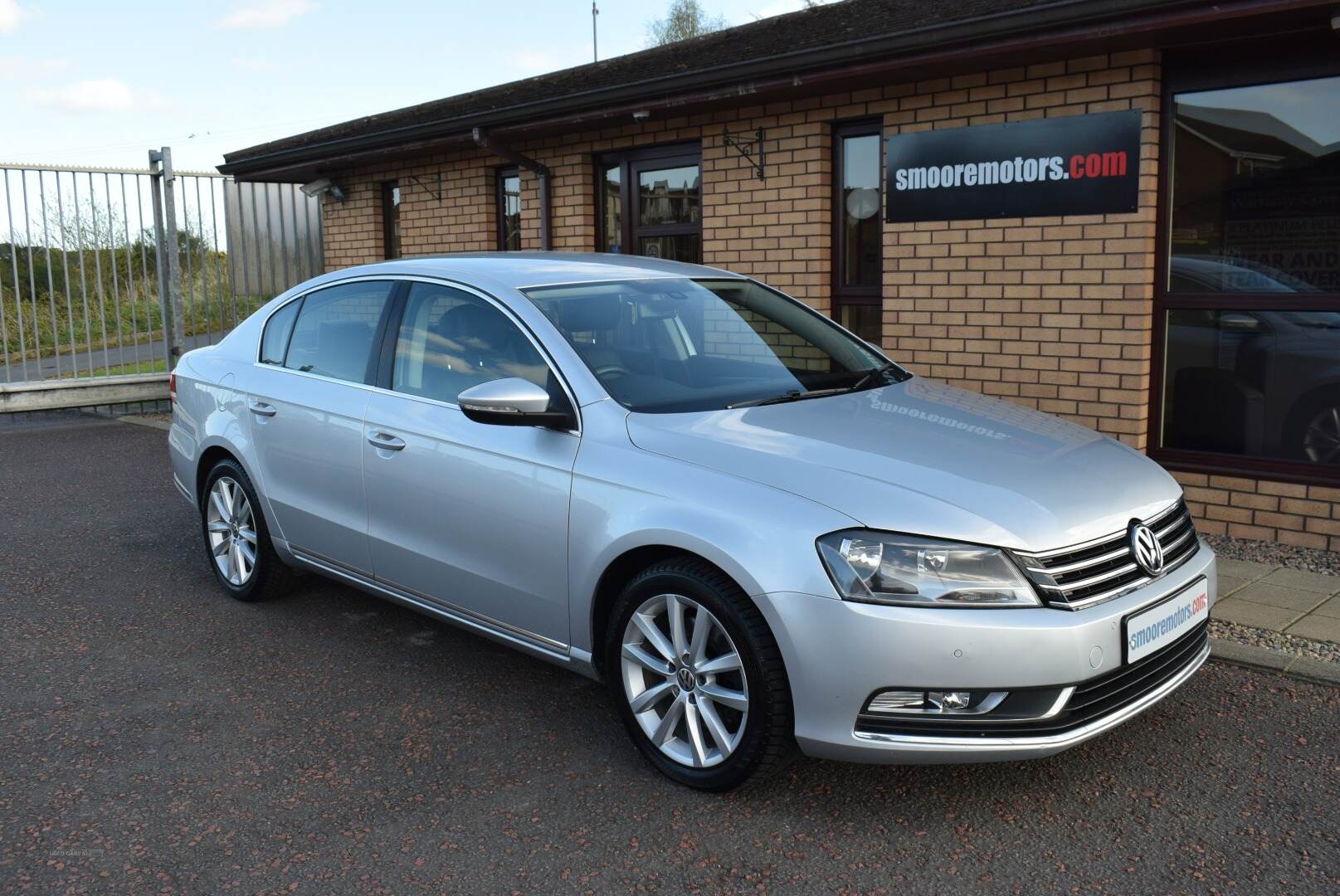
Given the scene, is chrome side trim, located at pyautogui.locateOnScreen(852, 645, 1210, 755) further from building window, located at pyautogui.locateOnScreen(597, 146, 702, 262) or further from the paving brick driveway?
building window, located at pyautogui.locateOnScreen(597, 146, 702, 262)

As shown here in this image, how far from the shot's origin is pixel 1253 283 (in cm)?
619

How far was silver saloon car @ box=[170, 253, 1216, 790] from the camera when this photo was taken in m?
3.20

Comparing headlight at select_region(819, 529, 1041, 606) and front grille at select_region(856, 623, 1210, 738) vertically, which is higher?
headlight at select_region(819, 529, 1041, 606)

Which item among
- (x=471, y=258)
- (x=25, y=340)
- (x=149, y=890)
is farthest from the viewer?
(x=25, y=340)

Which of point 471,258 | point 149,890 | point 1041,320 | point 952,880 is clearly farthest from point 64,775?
point 1041,320

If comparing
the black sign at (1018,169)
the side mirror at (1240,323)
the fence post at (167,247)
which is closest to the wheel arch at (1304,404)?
the side mirror at (1240,323)

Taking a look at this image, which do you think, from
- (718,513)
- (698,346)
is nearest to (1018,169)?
(698,346)

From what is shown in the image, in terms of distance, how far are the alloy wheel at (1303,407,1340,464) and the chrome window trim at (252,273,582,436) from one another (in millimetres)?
4292

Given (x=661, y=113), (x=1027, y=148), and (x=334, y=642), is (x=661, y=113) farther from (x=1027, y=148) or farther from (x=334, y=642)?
(x=334, y=642)

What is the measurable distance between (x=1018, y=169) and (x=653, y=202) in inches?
130

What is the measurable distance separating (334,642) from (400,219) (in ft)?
23.6

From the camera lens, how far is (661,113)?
8.25 metres

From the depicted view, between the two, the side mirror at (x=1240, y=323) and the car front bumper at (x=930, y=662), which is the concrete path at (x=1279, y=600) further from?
the car front bumper at (x=930, y=662)

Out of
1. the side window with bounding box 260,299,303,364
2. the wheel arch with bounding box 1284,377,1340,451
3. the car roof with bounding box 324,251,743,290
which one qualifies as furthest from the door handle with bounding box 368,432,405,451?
the wheel arch with bounding box 1284,377,1340,451
